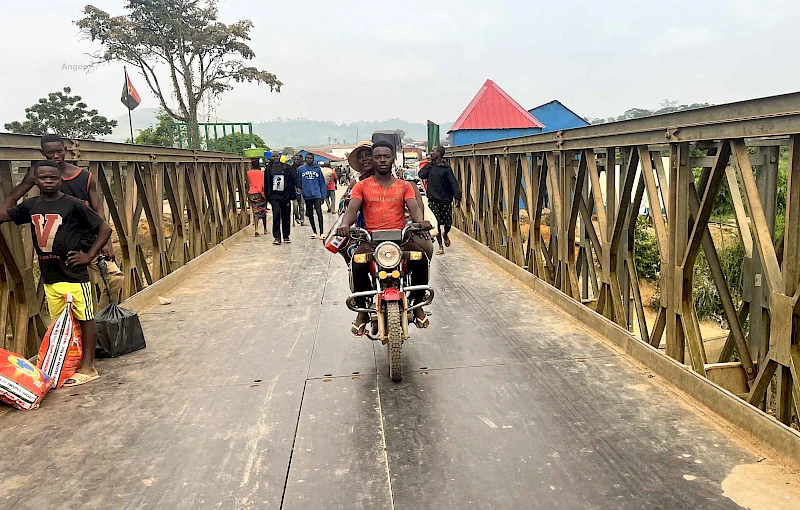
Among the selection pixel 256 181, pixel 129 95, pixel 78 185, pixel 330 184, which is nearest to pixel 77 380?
pixel 78 185

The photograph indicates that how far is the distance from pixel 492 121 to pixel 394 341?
24.9 meters

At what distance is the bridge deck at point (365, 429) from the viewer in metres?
3.35

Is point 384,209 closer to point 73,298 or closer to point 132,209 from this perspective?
point 73,298

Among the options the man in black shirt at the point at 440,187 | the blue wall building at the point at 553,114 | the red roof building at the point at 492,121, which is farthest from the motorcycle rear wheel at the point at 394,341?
the blue wall building at the point at 553,114

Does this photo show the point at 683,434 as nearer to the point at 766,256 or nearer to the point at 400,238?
the point at 766,256

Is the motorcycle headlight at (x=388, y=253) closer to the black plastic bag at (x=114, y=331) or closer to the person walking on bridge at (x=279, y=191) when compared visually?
the black plastic bag at (x=114, y=331)

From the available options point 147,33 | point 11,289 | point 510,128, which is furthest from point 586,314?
point 147,33

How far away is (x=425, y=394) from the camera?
4715 millimetres

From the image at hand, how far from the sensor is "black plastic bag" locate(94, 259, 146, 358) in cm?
558

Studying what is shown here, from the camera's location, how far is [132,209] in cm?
773

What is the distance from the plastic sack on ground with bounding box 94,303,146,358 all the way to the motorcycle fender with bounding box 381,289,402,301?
2.32m

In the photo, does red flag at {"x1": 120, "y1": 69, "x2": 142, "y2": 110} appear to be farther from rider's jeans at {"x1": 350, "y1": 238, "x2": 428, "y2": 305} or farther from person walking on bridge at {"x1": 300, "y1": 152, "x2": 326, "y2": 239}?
rider's jeans at {"x1": 350, "y1": 238, "x2": 428, "y2": 305}

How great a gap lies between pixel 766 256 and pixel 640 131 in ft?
5.08

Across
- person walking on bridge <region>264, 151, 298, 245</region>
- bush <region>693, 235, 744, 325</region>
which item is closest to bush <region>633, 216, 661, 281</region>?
bush <region>693, 235, 744, 325</region>
